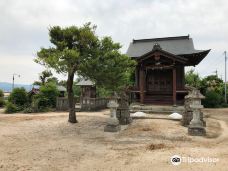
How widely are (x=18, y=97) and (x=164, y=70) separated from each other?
17.5 metres

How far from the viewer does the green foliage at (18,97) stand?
25938 mm

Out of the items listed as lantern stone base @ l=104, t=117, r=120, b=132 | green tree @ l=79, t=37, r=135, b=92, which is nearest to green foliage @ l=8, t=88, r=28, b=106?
green tree @ l=79, t=37, r=135, b=92

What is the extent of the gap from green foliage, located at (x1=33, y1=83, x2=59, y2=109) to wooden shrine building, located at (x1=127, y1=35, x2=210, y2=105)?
10.1 metres

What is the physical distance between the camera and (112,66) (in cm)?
1414

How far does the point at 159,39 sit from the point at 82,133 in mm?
17143

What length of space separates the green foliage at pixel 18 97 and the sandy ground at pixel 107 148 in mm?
14359

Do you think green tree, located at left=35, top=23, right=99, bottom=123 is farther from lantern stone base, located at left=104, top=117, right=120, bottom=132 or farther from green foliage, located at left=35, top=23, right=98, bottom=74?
lantern stone base, located at left=104, top=117, right=120, bottom=132

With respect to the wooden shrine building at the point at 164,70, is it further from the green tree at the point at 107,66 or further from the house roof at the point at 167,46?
the green tree at the point at 107,66

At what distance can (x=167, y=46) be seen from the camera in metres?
23.9

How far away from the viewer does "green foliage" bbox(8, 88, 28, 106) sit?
25.9m

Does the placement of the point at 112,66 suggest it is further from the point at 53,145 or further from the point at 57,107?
the point at 57,107

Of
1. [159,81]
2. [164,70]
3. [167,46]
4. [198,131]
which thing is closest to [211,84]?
[167,46]

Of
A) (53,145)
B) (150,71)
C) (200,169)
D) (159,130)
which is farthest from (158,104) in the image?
(200,169)

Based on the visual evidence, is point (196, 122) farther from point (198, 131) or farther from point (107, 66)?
point (107, 66)
